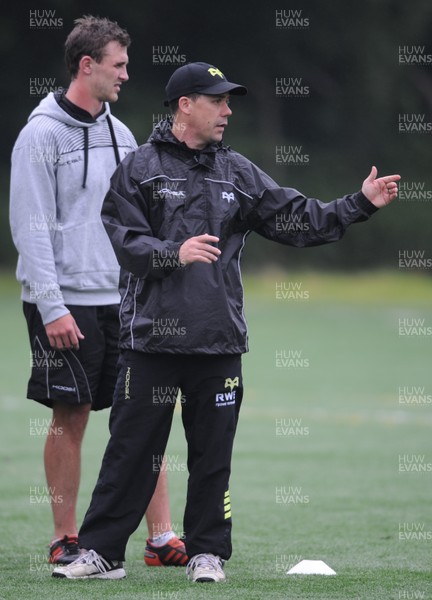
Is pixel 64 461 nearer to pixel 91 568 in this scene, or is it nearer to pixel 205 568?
pixel 91 568

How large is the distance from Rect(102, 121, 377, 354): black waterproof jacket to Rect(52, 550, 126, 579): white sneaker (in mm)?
854

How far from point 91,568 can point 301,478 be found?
3503 mm

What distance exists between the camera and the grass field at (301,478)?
500 cm

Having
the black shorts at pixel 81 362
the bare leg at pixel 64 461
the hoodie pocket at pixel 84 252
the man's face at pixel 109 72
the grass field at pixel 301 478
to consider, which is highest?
the man's face at pixel 109 72

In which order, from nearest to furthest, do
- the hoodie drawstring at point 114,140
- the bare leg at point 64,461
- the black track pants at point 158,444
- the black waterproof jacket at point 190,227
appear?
the black waterproof jacket at point 190,227, the black track pants at point 158,444, the bare leg at point 64,461, the hoodie drawstring at point 114,140

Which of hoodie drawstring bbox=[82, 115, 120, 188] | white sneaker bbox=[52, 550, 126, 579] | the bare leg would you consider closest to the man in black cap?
white sneaker bbox=[52, 550, 126, 579]

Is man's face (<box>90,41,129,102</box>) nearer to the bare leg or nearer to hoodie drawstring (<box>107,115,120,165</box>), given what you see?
hoodie drawstring (<box>107,115,120,165</box>)

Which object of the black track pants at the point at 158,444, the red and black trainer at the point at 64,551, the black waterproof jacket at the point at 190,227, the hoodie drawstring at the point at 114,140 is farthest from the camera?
the hoodie drawstring at the point at 114,140

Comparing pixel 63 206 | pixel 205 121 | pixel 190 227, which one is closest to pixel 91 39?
pixel 63 206

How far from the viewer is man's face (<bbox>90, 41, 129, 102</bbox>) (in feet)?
18.7

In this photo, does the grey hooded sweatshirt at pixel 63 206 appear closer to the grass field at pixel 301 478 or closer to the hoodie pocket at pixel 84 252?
the hoodie pocket at pixel 84 252

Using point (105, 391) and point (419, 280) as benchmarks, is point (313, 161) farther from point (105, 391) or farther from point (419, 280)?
point (105, 391)

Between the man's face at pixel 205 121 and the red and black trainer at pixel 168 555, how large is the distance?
1774 millimetres

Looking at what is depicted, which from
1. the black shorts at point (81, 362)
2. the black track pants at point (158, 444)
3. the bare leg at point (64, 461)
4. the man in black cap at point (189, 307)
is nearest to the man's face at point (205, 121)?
the man in black cap at point (189, 307)
